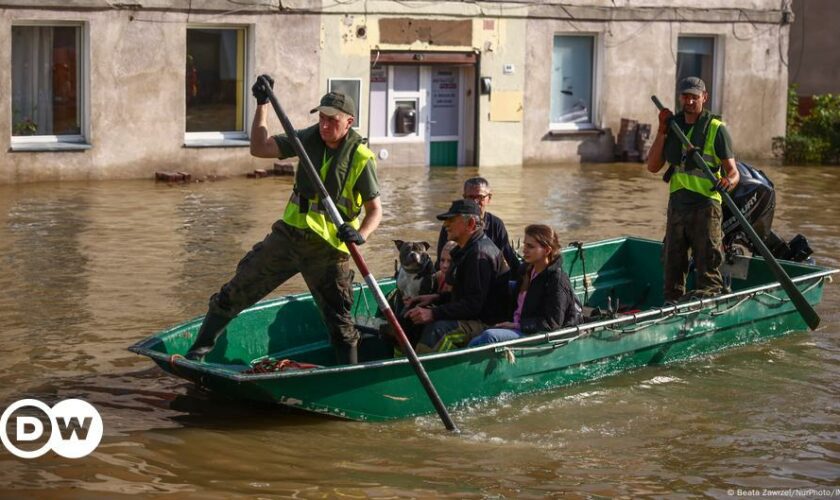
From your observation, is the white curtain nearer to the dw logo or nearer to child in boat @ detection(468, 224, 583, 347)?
the dw logo

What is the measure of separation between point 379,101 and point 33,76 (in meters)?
5.83

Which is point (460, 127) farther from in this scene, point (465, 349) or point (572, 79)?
point (465, 349)

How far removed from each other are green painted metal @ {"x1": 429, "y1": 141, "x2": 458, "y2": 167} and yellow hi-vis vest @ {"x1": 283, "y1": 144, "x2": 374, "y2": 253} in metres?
15.0

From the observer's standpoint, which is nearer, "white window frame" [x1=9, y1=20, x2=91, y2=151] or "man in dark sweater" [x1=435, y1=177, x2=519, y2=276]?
"man in dark sweater" [x1=435, y1=177, x2=519, y2=276]

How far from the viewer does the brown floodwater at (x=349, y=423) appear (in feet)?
26.6

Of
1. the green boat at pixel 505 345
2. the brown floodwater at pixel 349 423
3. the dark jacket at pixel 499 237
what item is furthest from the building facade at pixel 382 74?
the dark jacket at pixel 499 237

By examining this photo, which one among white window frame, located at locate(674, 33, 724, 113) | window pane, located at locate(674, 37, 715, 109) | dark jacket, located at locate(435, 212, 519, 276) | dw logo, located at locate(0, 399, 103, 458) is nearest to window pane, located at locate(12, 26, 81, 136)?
dark jacket, located at locate(435, 212, 519, 276)

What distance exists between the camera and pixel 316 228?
912 cm

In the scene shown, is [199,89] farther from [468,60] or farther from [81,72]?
[468,60]

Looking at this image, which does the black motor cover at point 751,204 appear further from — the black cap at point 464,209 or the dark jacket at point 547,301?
the black cap at point 464,209

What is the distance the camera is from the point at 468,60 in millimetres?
23922

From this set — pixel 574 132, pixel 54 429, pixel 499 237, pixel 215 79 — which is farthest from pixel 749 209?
pixel 574 132

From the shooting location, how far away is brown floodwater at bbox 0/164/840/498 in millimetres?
8117

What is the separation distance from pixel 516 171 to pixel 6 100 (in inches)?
343
